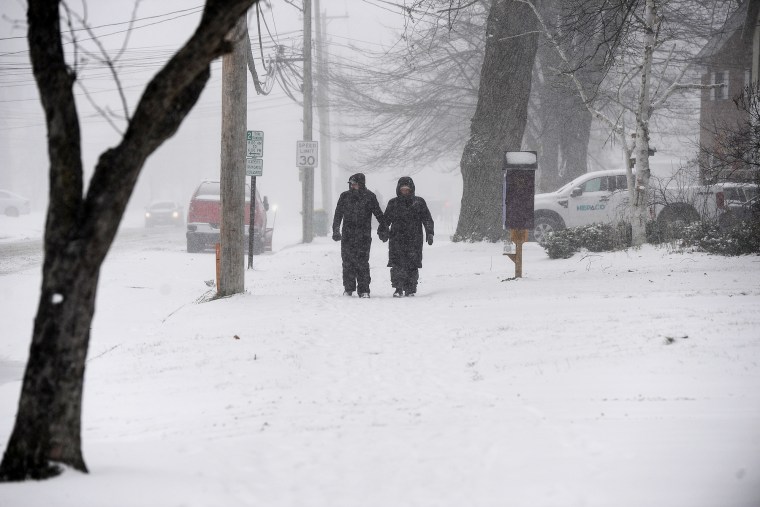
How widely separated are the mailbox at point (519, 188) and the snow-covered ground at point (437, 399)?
3.10 feet

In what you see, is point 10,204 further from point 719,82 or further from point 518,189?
point 518,189

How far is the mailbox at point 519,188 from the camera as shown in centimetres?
1218

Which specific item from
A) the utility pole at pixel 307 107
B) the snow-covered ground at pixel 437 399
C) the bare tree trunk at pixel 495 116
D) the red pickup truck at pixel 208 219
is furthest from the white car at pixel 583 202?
the snow-covered ground at pixel 437 399

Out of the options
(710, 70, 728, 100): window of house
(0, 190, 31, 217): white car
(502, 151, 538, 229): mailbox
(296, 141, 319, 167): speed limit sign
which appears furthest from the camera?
(0, 190, 31, 217): white car

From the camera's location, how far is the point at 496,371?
687cm

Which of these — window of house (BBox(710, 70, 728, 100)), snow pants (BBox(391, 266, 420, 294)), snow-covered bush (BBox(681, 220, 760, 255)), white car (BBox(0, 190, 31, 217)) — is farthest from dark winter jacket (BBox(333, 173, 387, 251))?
white car (BBox(0, 190, 31, 217))

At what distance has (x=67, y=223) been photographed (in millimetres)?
3941

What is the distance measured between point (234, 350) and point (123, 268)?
12.0m

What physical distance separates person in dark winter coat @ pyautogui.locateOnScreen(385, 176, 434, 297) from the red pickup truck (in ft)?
34.8

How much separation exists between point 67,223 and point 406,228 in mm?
8285

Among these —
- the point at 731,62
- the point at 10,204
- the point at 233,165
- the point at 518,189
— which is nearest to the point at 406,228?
the point at 518,189

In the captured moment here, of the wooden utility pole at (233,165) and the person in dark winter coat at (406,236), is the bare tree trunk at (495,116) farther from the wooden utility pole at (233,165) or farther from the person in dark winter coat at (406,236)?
the wooden utility pole at (233,165)

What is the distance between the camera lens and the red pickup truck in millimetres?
22734

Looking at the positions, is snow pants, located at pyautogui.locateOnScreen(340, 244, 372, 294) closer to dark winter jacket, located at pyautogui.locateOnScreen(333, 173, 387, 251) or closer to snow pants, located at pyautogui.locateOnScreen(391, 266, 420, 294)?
dark winter jacket, located at pyautogui.locateOnScreen(333, 173, 387, 251)
